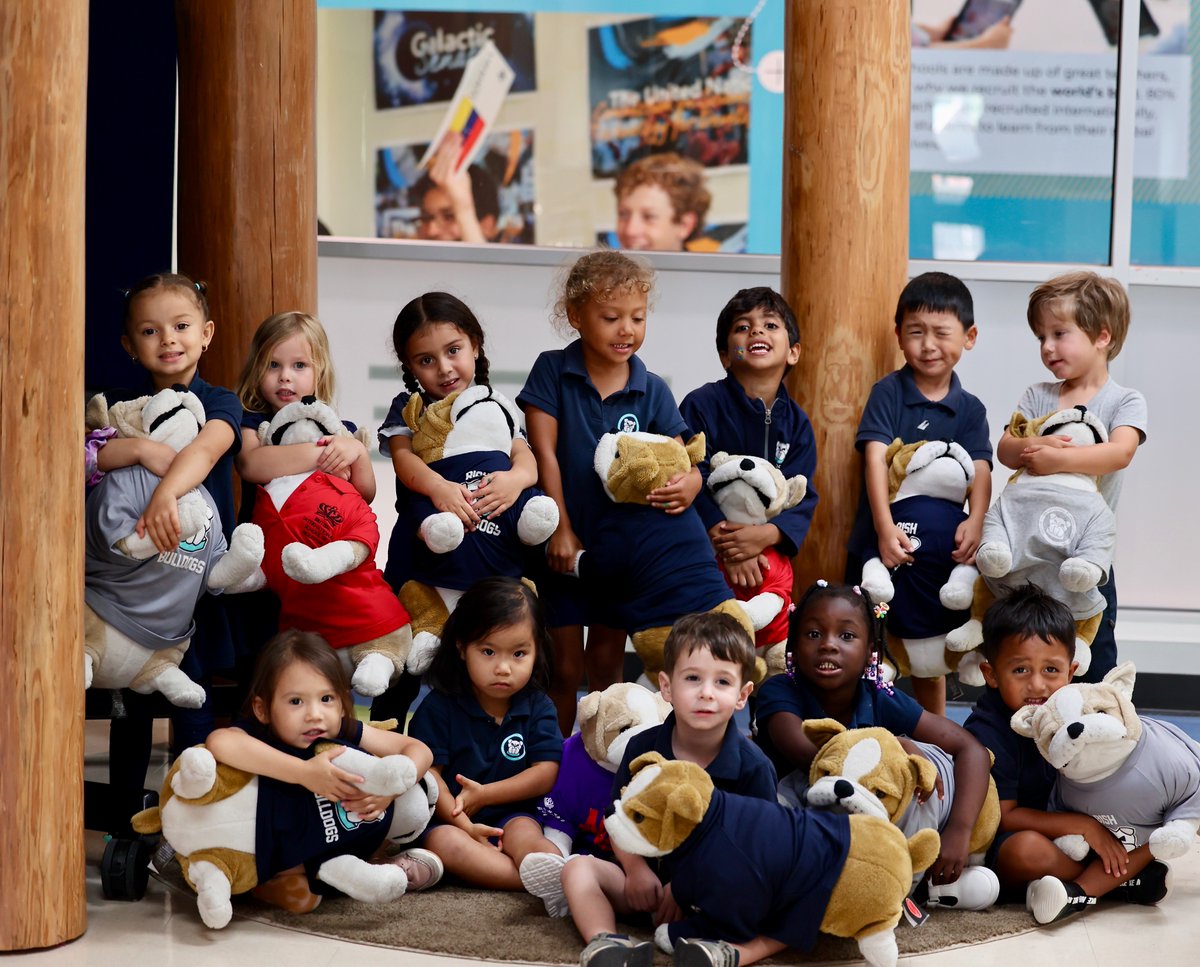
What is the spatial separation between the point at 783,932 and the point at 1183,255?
155 inches

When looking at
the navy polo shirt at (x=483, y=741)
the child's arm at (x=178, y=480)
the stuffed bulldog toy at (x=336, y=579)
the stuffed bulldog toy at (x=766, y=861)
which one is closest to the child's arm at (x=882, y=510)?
the navy polo shirt at (x=483, y=741)

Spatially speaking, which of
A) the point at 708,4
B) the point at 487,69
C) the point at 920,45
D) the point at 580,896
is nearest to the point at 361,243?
the point at 487,69

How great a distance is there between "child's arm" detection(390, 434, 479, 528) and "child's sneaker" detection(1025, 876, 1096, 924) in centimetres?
141

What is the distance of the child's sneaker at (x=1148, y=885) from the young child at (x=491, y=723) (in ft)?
3.90

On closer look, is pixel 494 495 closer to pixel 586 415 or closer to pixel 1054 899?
pixel 586 415

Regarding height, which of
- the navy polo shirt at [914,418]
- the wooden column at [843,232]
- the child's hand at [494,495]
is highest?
the wooden column at [843,232]

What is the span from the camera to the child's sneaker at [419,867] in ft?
9.60

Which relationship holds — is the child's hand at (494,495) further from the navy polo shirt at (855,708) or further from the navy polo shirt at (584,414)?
the navy polo shirt at (855,708)

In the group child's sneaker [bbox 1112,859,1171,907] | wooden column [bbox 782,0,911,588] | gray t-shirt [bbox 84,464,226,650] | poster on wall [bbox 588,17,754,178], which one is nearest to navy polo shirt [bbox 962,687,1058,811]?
child's sneaker [bbox 1112,859,1171,907]

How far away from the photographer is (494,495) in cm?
331

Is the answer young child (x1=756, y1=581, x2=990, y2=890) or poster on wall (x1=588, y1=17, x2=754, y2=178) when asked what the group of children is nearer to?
young child (x1=756, y1=581, x2=990, y2=890)

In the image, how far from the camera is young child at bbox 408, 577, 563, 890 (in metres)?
3.04

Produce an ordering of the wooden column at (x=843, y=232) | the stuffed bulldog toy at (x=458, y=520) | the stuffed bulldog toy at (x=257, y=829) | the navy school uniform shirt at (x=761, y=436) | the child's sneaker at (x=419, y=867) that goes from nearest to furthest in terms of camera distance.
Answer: the stuffed bulldog toy at (x=257, y=829) → the child's sneaker at (x=419, y=867) → the stuffed bulldog toy at (x=458, y=520) → the navy school uniform shirt at (x=761, y=436) → the wooden column at (x=843, y=232)

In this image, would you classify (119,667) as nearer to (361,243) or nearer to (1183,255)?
(361,243)
